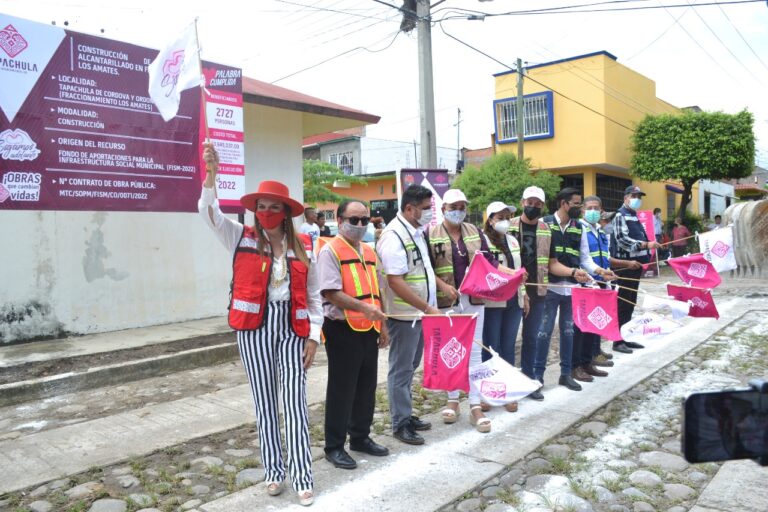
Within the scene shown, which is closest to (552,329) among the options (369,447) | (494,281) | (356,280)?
(494,281)

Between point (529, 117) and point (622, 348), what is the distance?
20000mm

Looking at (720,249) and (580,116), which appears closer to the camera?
(720,249)

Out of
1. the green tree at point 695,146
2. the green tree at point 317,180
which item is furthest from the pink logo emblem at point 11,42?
the green tree at point 695,146

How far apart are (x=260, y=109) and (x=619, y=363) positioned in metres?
7.18

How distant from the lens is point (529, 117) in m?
26.4

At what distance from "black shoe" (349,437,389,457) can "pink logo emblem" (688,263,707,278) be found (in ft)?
15.1

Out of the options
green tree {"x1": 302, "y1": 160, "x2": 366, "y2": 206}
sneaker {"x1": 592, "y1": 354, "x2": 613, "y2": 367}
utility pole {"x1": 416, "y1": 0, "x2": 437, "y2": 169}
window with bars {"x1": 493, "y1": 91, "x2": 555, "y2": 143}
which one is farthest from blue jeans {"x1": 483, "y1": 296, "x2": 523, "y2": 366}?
green tree {"x1": 302, "y1": 160, "x2": 366, "y2": 206}

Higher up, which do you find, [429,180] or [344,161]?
[344,161]

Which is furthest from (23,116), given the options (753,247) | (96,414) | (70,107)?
(753,247)

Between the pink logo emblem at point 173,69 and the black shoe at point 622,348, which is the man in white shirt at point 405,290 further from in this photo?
the black shoe at point 622,348

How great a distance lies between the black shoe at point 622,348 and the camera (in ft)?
26.0

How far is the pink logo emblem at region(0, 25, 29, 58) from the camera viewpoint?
6.86 m

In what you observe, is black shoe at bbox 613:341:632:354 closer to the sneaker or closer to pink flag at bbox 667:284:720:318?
the sneaker

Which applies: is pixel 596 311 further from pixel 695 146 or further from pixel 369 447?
pixel 695 146
